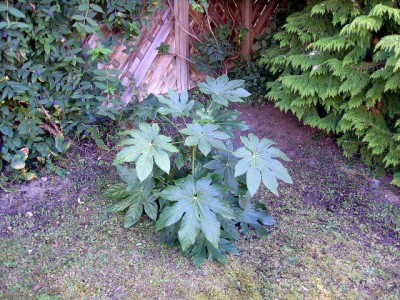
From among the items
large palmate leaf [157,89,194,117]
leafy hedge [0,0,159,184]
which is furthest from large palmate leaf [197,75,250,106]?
leafy hedge [0,0,159,184]

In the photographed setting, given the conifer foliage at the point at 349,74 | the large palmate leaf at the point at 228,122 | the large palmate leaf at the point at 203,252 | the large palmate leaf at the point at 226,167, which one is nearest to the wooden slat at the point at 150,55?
the conifer foliage at the point at 349,74

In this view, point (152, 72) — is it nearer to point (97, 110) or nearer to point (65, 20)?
point (97, 110)

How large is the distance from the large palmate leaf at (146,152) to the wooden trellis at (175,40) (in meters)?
1.32

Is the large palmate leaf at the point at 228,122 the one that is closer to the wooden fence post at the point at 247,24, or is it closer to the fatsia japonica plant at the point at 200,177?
the fatsia japonica plant at the point at 200,177

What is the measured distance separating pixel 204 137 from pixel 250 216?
691 mm

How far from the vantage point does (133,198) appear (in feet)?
7.55

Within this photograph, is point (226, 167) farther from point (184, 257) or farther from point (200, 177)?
point (184, 257)

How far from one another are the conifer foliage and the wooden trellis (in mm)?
900

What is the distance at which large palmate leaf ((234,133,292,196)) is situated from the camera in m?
1.88

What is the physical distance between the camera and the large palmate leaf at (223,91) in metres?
2.19

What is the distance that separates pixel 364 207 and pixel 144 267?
157cm

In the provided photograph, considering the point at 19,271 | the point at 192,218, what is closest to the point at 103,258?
the point at 19,271

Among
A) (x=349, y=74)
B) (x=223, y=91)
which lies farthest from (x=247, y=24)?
(x=223, y=91)

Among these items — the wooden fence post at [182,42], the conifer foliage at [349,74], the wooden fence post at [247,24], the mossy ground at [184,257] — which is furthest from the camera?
the wooden fence post at [247,24]
